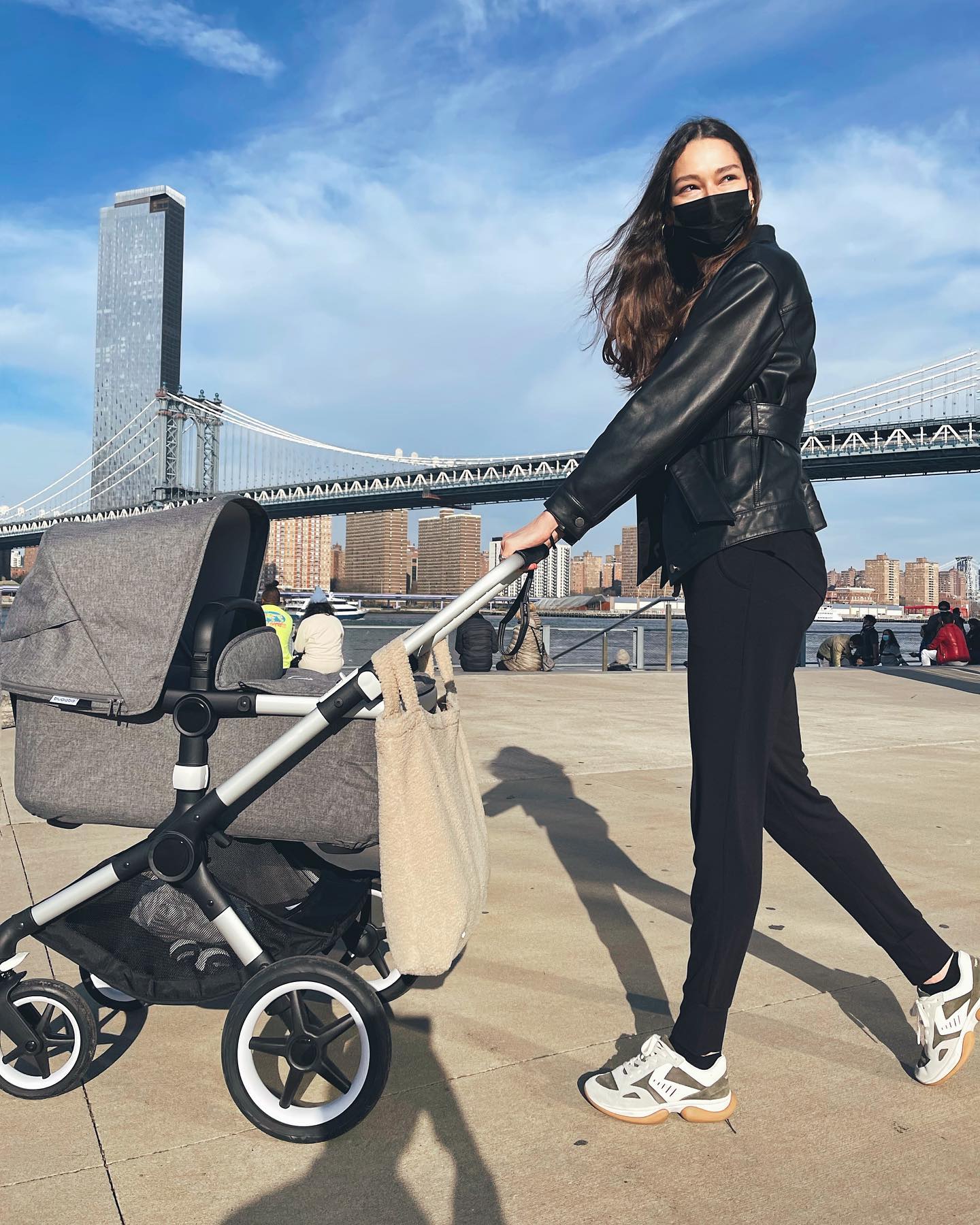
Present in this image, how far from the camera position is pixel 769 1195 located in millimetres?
1377

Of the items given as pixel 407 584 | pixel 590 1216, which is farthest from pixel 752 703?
pixel 407 584

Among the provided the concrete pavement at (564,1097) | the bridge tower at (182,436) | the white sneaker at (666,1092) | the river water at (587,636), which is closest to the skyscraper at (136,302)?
the bridge tower at (182,436)

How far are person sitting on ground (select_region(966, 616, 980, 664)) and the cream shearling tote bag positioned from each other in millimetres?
14138

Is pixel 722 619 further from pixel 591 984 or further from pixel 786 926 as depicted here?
pixel 786 926

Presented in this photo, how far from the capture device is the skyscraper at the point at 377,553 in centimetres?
5228

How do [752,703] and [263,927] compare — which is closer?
[752,703]

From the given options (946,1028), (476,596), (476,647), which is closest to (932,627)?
(476,647)

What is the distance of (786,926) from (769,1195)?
4.06 ft

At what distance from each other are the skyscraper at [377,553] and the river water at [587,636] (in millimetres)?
1914

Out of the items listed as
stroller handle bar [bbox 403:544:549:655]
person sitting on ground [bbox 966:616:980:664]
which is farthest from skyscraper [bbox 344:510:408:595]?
stroller handle bar [bbox 403:544:549:655]

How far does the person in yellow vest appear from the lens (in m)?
6.33

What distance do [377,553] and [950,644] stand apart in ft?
139

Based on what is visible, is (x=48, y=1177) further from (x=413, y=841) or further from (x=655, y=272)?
(x=655, y=272)

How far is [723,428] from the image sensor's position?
1648 mm
